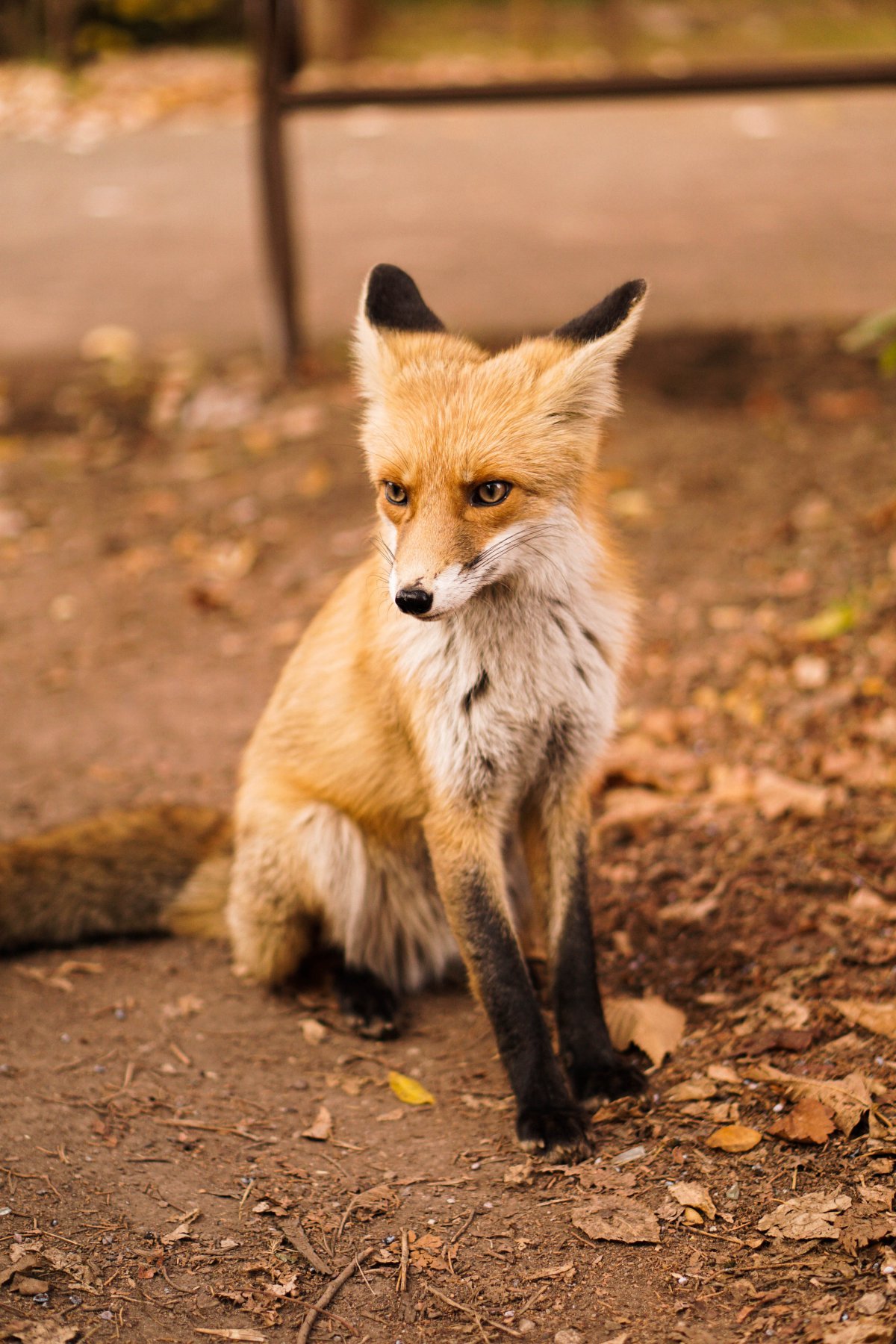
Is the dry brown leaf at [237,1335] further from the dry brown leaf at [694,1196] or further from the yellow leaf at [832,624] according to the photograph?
the yellow leaf at [832,624]

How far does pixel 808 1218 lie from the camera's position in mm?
3062

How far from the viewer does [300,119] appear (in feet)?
46.6

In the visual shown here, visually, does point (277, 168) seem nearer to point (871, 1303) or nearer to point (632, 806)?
point (632, 806)

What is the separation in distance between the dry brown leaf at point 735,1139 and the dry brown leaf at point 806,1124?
2.2 inches

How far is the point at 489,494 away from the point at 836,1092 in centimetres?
192

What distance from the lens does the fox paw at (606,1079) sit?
3.65 metres

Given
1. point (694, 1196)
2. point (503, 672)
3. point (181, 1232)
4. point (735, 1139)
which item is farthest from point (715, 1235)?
point (503, 672)

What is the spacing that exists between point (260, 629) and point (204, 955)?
240 cm

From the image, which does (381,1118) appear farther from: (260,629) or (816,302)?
(816,302)

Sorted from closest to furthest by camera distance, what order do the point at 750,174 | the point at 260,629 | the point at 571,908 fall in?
the point at 571,908 → the point at 260,629 → the point at 750,174

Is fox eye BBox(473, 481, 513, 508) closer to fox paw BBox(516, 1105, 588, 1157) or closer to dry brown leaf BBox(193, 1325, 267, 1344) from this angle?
fox paw BBox(516, 1105, 588, 1157)

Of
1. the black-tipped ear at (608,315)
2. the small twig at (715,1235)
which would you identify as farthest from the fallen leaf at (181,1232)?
the black-tipped ear at (608,315)

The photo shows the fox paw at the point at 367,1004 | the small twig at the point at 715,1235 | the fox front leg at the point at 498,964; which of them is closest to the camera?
the small twig at the point at 715,1235

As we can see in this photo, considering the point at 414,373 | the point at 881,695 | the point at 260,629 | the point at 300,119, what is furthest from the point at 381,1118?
the point at 300,119
